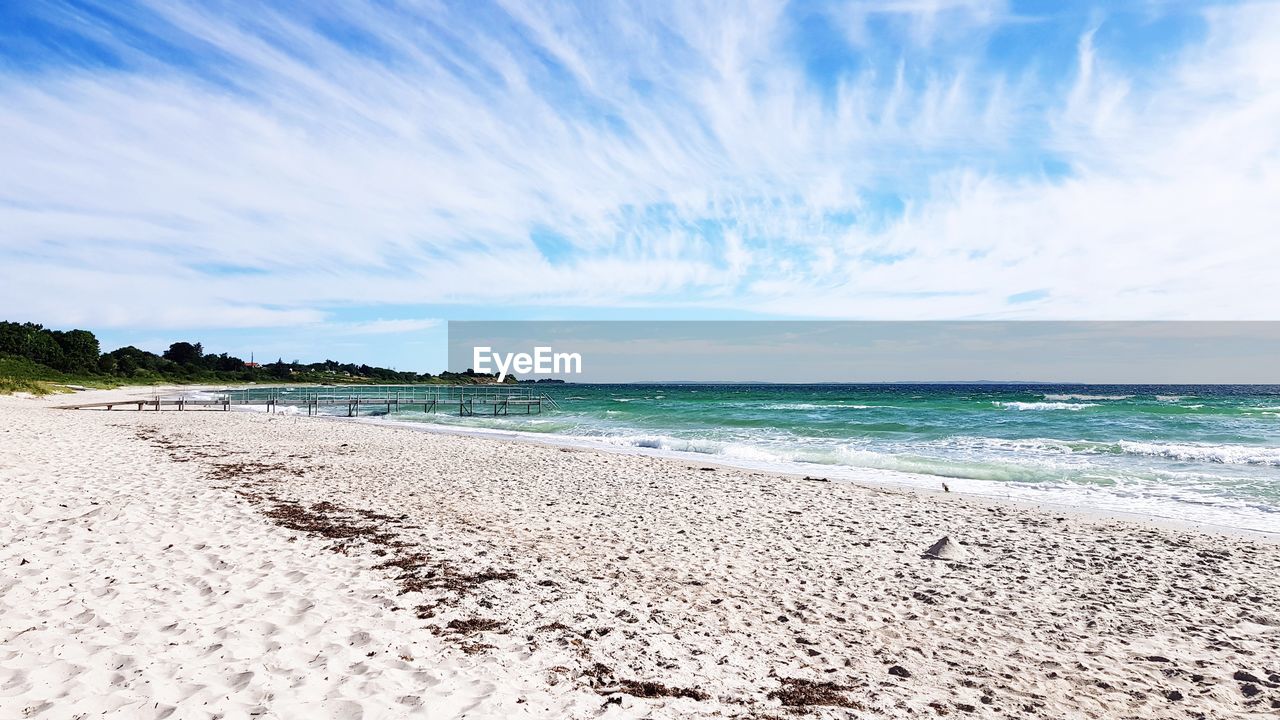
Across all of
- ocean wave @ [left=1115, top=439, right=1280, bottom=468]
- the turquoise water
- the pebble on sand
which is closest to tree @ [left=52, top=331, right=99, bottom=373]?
the turquoise water

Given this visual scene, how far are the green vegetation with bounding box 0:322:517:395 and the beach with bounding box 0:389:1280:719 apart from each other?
46240mm

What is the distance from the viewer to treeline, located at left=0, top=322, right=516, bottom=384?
6956 cm

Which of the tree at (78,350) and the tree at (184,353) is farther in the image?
the tree at (184,353)

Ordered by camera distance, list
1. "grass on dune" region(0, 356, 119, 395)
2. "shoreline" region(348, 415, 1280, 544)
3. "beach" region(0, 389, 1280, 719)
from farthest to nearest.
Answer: "grass on dune" region(0, 356, 119, 395) < "shoreline" region(348, 415, 1280, 544) < "beach" region(0, 389, 1280, 719)

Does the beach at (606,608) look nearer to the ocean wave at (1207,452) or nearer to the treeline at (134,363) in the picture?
the ocean wave at (1207,452)

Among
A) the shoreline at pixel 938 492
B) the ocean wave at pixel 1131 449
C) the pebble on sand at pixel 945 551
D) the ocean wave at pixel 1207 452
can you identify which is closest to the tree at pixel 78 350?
the shoreline at pixel 938 492

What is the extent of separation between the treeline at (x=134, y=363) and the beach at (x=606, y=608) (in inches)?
2912

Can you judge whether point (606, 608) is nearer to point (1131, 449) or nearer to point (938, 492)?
point (938, 492)

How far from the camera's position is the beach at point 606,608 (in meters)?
4.20

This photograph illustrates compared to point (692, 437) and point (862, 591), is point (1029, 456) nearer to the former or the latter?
point (692, 437)

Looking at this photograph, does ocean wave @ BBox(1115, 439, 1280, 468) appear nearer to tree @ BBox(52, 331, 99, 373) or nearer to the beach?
the beach

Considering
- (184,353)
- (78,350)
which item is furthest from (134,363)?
(184,353)

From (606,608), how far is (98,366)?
308ft

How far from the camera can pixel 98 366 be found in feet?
249
